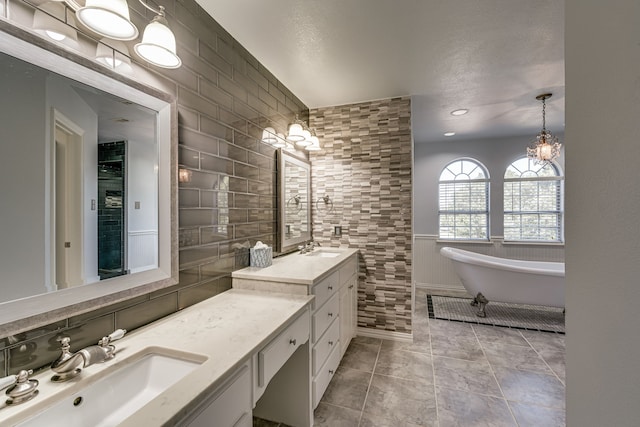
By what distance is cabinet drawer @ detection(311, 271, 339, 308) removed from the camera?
1.66m

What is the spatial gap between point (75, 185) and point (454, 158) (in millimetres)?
4959

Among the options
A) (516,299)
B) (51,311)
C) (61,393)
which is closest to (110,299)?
(51,311)

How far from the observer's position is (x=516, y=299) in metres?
3.21

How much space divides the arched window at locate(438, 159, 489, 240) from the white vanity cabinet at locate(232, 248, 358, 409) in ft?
9.95

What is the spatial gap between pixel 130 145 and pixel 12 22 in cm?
46

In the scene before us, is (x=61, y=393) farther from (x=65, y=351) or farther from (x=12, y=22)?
(x=12, y=22)

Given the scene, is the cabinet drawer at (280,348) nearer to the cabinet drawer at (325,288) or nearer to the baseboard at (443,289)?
the cabinet drawer at (325,288)

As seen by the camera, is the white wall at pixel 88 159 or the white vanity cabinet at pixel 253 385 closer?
the white vanity cabinet at pixel 253 385

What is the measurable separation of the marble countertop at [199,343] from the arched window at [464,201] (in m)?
4.00

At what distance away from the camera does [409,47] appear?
76.7 inches

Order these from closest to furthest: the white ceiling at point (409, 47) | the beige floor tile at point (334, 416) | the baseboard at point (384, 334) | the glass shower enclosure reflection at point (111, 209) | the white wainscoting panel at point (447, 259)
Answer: the glass shower enclosure reflection at point (111, 209) < the white ceiling at point (409, 47) < the beige floor tile at point (334, 416) < the baseboard at point (384, 334) < the white wainscoting panel at point (447, 259)

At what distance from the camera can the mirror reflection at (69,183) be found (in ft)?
2.55

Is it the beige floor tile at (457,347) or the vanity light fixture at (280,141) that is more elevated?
the vanity light fixture at (280,141)

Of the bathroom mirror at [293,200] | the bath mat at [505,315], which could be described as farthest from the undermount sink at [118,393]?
the bath mat at [505,315]
